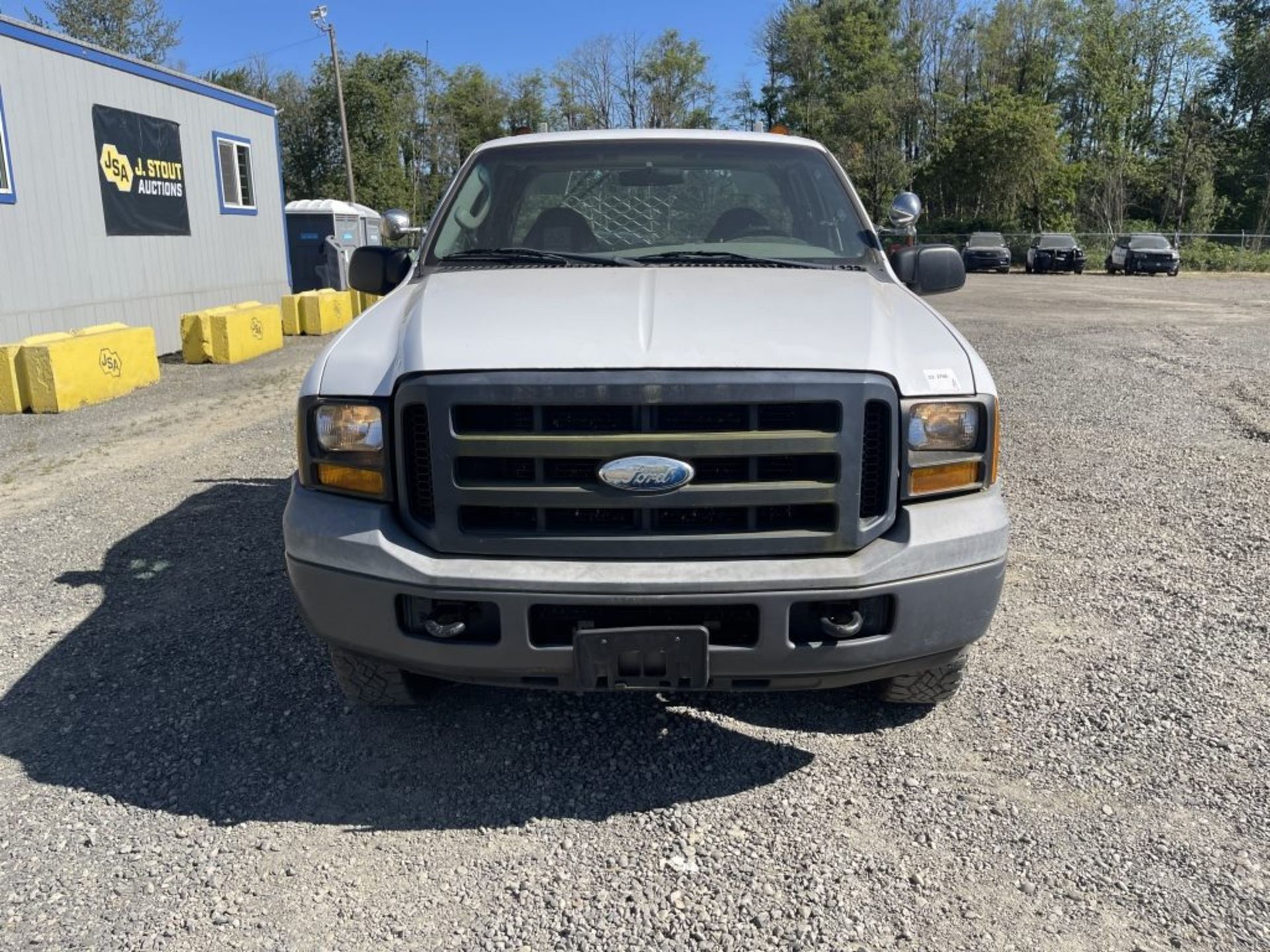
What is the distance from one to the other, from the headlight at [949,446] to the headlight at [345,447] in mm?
1458

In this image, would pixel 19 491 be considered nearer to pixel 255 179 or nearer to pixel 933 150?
pixel 255 179

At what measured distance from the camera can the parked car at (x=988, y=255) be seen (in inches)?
1500

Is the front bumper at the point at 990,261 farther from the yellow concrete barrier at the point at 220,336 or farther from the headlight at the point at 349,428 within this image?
the headlight at the point at 349,428

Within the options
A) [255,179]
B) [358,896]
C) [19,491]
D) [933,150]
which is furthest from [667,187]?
[933,150]

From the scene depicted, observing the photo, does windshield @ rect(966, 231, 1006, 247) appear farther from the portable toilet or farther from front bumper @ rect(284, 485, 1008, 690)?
front bumper @ rect(284, 485, 1008, 690)

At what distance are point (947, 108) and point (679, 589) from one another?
216 ft

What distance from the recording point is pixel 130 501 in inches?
247

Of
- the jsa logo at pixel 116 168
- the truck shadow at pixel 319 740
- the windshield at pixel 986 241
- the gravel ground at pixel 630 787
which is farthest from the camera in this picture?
the windshield at pixel 986 241

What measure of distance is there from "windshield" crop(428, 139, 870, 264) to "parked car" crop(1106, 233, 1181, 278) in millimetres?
35442

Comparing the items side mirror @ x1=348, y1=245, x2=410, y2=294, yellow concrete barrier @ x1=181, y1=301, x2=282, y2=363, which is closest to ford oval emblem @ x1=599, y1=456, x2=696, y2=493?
side mirror @ x1=348, y1=245, x2=410, y2=294

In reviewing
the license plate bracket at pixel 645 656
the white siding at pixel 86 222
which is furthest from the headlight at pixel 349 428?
the white siding at pixel 86 222

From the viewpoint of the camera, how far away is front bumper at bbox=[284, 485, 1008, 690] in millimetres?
2617

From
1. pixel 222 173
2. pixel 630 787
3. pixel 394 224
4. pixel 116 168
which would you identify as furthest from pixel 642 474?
pixel 222 173

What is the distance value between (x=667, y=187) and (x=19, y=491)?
16.2ft
